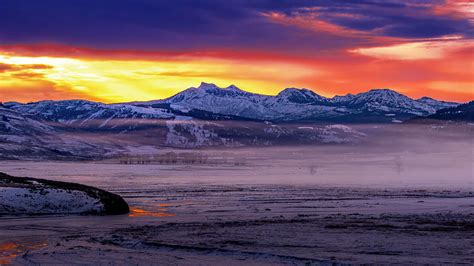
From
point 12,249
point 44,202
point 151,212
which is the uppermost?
point 44,202

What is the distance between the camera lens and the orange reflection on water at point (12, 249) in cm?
2525

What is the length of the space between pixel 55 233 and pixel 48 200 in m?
9.00

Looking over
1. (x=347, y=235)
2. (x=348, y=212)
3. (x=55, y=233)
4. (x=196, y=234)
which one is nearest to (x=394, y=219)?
(x=348, y=212)

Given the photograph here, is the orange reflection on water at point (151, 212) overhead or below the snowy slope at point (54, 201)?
below

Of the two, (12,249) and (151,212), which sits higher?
(151,212)

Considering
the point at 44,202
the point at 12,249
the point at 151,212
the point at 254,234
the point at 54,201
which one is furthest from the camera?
the point at 151,212

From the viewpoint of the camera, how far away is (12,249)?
27578 mm

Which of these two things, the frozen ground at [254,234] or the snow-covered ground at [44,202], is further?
the snow-covered ground at [44,202]

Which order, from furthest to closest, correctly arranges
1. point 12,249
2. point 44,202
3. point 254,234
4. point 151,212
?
point 151,212 → point 44,202 → point 254,234 → point 12,249

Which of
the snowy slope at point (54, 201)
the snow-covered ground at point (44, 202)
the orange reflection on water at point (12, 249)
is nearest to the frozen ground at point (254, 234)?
the orange reflection on water at point (12, 249)

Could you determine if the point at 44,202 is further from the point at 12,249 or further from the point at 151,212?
the point at 12,249

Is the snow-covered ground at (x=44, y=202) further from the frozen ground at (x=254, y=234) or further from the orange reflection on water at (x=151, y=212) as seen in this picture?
the orange reflection on water at (x=151, y=212)

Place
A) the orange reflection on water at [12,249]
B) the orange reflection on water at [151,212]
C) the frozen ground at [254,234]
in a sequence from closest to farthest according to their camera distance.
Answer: the orange reflection on water at [12,249] < the frozen ground at [254,234] < the orange reflection on water at [151,212]

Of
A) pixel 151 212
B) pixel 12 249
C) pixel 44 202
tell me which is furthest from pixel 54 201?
pixel 12 249
